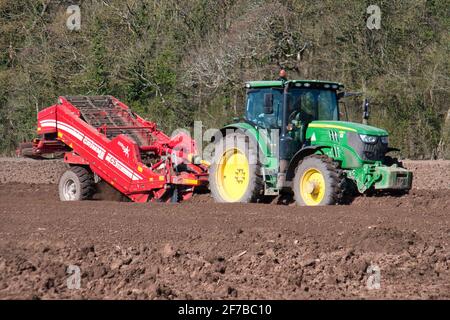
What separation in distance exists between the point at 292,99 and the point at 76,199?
457cm

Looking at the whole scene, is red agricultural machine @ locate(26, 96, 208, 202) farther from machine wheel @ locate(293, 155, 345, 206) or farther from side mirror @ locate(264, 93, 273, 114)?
side mirror @ locate(264, 93, 273, 114)

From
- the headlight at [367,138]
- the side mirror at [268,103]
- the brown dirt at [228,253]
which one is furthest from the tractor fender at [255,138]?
the headlight at [367,138]

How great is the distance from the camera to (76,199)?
15.5 metres

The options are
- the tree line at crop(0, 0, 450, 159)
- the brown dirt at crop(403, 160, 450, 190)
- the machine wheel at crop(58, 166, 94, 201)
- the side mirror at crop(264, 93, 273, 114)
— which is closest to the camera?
the side mirror at crop(264, 93, 273, 114)

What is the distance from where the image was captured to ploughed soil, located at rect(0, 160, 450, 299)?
8094 millimetres

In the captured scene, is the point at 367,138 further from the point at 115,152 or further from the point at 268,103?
the point at 115,152

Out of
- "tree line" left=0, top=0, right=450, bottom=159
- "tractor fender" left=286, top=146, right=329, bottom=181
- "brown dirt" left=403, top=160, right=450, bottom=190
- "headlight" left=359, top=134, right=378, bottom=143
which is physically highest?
"tree line" left=0, top=0, right=450, bottom=159

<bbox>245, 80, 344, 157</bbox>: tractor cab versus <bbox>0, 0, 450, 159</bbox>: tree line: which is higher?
<bbox>0, 0, 450, 159</bbox>: tree line

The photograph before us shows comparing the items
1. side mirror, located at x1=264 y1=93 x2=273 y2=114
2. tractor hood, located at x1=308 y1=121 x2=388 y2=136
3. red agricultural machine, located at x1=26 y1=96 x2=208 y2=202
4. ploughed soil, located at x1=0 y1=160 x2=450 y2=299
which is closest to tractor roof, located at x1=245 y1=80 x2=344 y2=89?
side mirror, located at x1=264 y1=93 x2=273 y2=114

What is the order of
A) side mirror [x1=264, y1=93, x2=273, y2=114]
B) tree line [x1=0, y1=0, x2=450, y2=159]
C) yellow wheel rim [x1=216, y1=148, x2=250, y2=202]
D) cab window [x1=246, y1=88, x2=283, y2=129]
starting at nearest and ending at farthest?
side mirror [x1=264, y1=93, x2=273, y2=114]
cab window [x1=246, y1=88, x2=283, y2=129]
yellow wheel rim [x1=216, y1=148, x2=250, y2=202]
tree line [x1=0, y1=0, x2=450, y2=159]

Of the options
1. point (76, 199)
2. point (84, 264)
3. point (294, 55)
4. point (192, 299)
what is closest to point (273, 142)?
point (76, 199)

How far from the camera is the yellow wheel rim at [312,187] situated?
42.2ft

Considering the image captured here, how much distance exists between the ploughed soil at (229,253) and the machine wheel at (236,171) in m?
0.96
